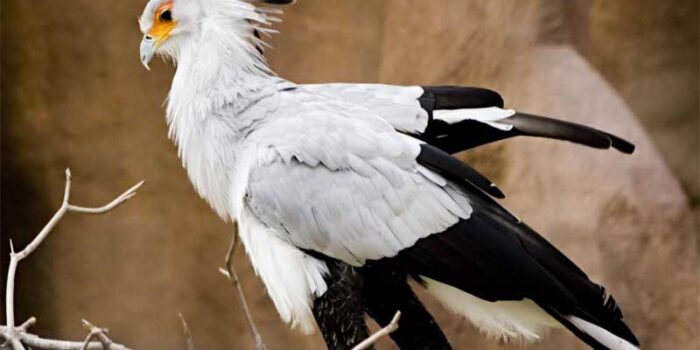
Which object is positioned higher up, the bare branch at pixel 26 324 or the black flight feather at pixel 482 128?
the black flight feather at pixel 482 128

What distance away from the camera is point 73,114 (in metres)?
5.21

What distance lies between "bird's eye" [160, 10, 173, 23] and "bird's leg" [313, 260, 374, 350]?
66 centimetres

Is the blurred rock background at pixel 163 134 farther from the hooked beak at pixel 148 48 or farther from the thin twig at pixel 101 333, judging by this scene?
the thin twig at pixel 101 333

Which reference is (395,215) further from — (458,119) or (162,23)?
(162,23)

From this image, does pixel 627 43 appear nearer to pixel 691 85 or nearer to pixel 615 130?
pixel 691 85

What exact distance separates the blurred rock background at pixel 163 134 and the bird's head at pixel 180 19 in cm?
150

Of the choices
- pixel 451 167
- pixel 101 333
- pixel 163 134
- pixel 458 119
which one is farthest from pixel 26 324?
pixel 163 134

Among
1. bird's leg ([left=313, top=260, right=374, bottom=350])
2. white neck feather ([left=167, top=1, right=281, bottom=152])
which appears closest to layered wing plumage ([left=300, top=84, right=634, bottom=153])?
white neck feather ([left=167, top=1, right=281, bottom=152])

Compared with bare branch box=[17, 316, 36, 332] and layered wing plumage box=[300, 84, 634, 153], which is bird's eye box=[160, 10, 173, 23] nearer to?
layered wing plumage box=[300, 84, 634, 153]

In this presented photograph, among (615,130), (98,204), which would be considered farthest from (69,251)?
(615,130)

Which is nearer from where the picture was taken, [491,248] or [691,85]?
[491,248]

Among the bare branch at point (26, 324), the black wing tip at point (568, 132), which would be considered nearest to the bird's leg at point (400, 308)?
the black wing tip at point (568, 132)

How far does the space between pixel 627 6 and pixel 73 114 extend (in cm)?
239

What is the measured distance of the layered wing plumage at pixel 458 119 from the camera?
2.89 m
